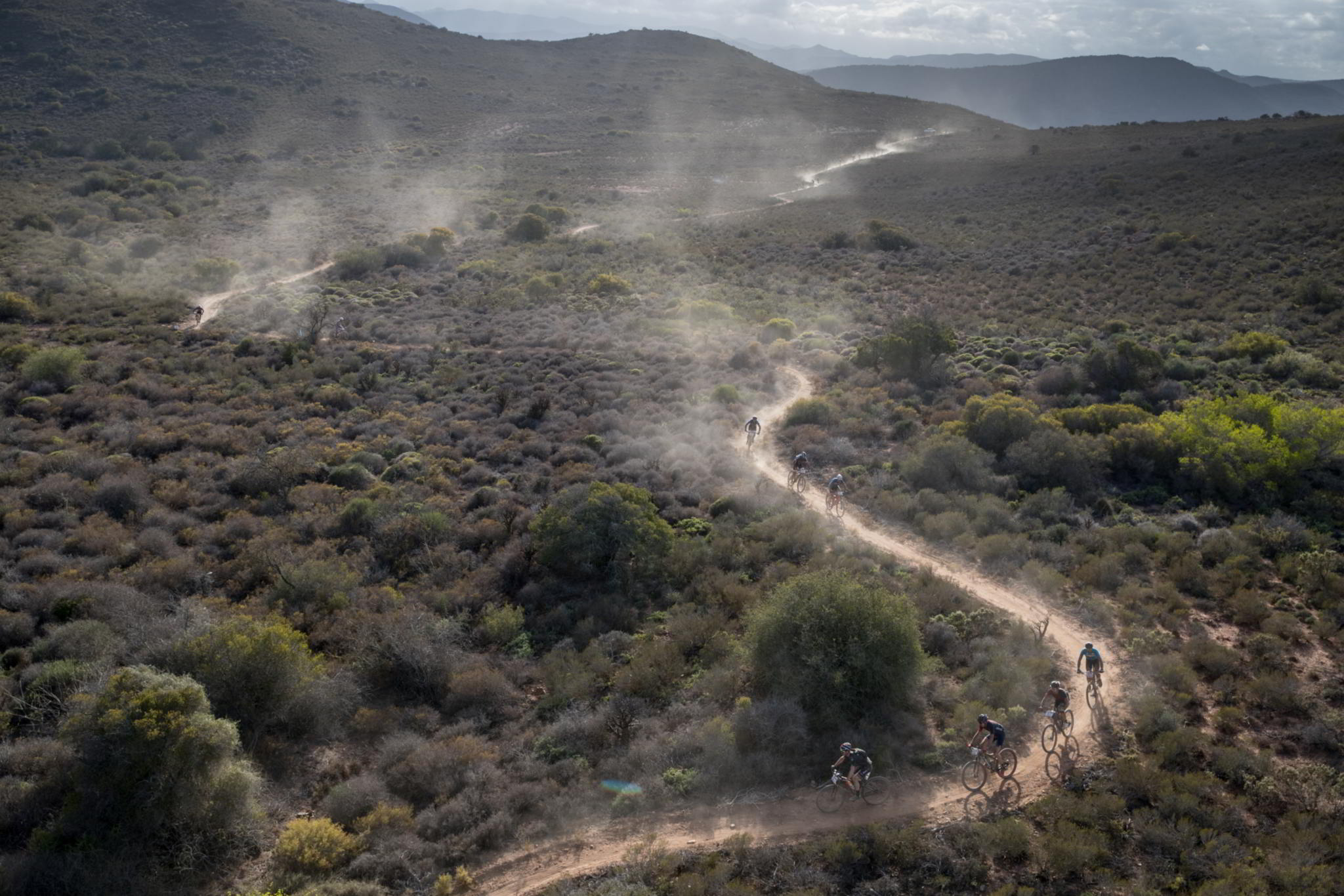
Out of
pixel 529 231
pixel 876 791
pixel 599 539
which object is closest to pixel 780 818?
pixel 876 791

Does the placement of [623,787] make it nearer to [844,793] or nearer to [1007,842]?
[844,793]

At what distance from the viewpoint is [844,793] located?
1075 centimetres

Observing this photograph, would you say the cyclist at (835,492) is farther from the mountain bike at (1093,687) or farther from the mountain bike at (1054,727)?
the mountain bike at (1054,727)

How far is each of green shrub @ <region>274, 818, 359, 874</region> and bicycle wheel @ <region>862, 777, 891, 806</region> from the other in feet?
23.6

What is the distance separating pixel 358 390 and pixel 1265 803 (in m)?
27.0

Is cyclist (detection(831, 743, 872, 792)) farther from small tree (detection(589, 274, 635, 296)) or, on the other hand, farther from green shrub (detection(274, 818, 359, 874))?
small tree (detection(589, 274, 635, 296))

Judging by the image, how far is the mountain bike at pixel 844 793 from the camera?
1058cm

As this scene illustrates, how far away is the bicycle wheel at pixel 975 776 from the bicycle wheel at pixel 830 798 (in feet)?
6.05

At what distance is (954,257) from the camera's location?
43.3 meters

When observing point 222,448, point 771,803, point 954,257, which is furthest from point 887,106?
point 771,803

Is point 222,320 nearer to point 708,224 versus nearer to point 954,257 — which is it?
point 708,224

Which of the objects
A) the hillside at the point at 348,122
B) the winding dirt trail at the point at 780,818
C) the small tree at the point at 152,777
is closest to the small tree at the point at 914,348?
the winding dirt trail at the point at 780,818

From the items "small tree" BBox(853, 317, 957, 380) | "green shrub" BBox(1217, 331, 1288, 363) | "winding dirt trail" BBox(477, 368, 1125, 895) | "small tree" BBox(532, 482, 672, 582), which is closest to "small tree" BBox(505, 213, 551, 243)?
"small tree" BBox(853, 317, 957, 380)

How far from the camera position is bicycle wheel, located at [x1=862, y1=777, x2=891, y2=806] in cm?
1064
